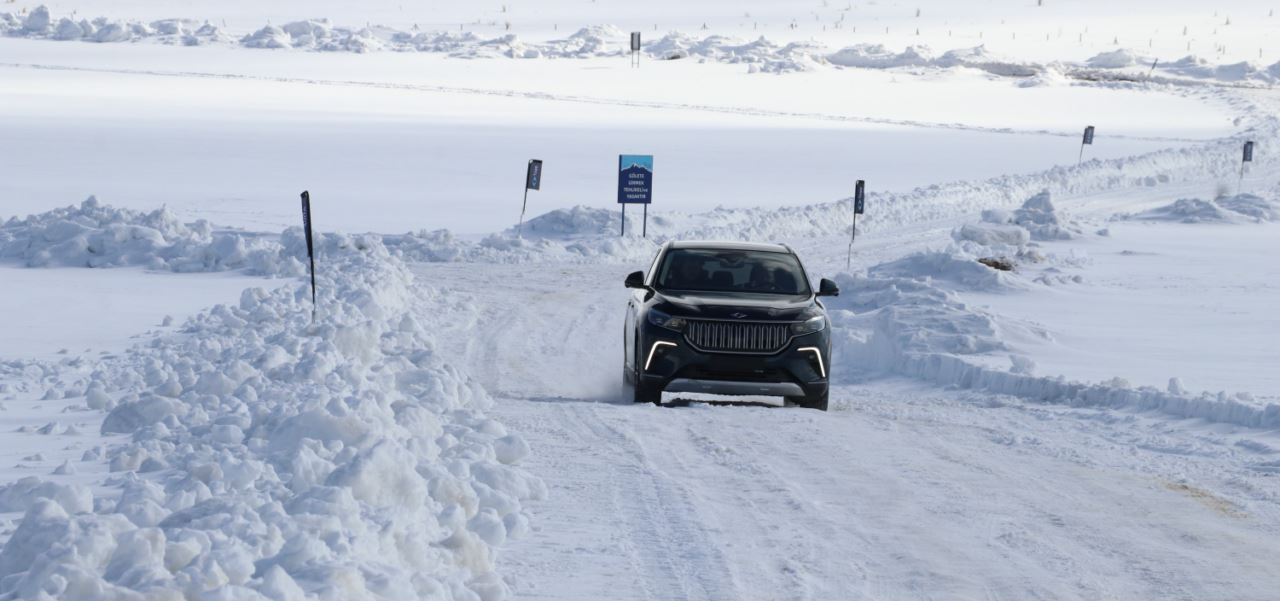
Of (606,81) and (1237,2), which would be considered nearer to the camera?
(606,81)

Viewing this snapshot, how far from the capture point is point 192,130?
50.7 m

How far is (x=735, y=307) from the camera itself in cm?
1306

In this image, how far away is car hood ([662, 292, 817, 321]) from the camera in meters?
13.0

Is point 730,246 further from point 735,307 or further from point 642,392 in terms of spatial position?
point 642,392

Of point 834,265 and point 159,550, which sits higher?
point 159,550

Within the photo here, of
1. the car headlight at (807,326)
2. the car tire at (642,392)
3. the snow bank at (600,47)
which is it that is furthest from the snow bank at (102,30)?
the car headlight at (807,326)

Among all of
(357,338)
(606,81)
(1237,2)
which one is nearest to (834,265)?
(357,338)

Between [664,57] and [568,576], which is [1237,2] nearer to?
[664,57]

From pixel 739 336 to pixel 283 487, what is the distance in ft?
18.3

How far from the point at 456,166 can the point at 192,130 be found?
37.3 ft

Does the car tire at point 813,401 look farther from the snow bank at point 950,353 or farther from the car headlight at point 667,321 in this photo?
the snow bank at point 950,353

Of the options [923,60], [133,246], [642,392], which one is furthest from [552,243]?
[923,60]

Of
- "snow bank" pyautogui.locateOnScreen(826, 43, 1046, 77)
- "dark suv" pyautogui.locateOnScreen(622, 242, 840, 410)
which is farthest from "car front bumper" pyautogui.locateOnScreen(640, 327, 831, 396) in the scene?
"snow bank" pyautogui.locateOnScreen(826, 43, 1046, 77)

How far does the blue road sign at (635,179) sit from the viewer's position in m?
28.4
